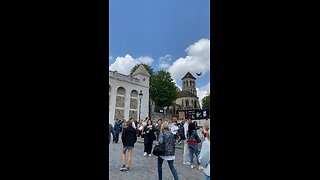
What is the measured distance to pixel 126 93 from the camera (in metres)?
40.8

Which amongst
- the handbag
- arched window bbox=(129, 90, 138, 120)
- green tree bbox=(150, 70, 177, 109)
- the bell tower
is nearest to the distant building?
the bell tower

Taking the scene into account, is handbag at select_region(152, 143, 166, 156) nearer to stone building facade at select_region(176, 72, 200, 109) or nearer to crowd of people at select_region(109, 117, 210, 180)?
crowd of people at select_region(109, 117, 210, 180)

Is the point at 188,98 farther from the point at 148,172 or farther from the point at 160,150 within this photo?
the point at 160,150

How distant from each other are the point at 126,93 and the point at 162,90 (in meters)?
6.77

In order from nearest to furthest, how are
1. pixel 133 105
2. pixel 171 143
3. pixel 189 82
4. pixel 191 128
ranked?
pixel 171 143 → pixel 191 128 → pixel 133 105 → pixel 189 82

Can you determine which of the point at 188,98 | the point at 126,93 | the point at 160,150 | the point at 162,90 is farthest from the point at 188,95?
the point at 160,150

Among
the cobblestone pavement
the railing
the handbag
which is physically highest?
the railing

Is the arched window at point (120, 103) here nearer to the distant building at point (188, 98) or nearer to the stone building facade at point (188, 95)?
the stone building facade at point (188, 95)

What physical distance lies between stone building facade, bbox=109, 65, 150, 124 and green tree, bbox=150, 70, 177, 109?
190 centimetres

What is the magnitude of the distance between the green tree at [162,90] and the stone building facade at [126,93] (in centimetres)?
190

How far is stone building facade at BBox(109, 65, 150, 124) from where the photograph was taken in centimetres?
Answer: 3866
